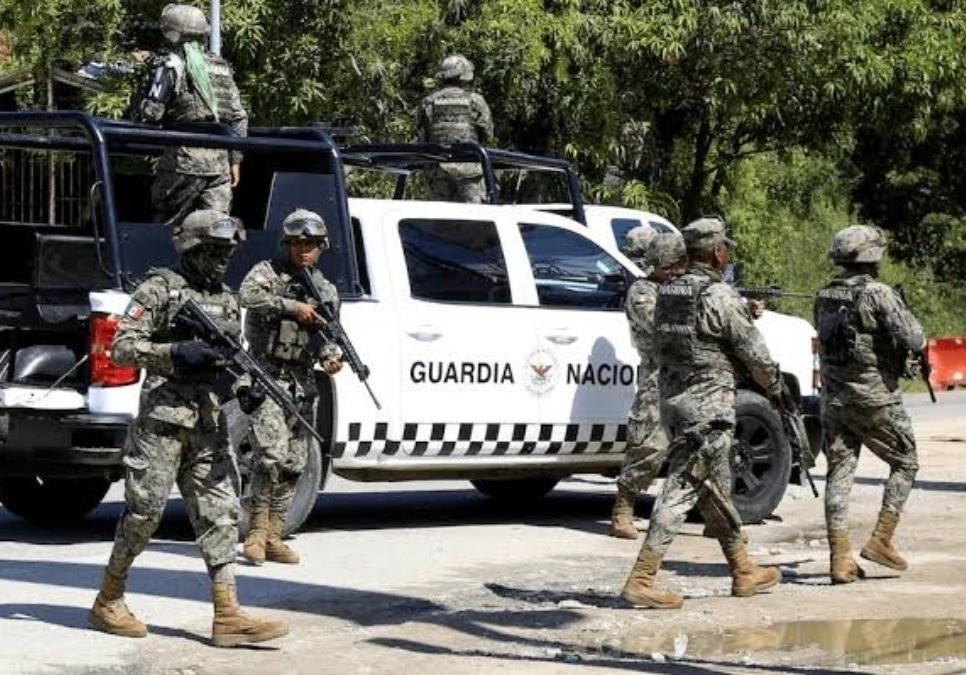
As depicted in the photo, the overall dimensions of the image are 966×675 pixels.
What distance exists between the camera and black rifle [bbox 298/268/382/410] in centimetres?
1075

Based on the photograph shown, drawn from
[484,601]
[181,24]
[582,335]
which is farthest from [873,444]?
[181,24]

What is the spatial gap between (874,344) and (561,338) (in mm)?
2225

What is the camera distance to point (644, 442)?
12117 mm

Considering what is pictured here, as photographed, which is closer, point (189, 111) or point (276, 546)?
point (276, 546)

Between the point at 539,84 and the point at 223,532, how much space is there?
615 inches

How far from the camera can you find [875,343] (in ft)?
35.3

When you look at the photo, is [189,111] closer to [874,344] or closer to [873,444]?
[874,344]

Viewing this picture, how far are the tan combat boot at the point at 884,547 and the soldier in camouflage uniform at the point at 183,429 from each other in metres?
3.57

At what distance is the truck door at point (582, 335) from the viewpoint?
12.4 m

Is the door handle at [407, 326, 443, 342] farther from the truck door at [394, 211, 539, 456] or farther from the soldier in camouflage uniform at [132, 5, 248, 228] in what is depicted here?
the soldier in camouflage uniform at [132, 5, 248, 228]

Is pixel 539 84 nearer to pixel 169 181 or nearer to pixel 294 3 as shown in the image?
pixel 294 3

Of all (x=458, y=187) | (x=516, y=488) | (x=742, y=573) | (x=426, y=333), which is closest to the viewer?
(x=742, y=573)

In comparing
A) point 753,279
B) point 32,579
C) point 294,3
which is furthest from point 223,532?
point 753,279

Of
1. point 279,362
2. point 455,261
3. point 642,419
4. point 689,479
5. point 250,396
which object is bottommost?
point 642,419
